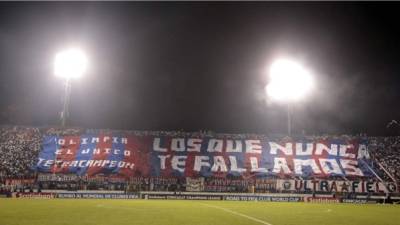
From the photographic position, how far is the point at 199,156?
4322 centimetres

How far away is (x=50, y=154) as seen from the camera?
41719mm

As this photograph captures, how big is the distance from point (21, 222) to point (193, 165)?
26543mm

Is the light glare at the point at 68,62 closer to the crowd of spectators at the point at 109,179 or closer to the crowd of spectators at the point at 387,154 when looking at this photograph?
the crowd of spectators at the point at 109,179

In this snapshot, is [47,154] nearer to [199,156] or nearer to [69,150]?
[69,150]

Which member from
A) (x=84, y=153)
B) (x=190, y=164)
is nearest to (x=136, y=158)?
(x=84, y=153)

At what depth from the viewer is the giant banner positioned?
4131 cm

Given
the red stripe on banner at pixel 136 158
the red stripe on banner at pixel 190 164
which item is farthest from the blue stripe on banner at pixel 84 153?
the red stripe on banner at pixel 190 164

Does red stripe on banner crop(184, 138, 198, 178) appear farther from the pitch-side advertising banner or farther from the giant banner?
the pitch-side advertising banner

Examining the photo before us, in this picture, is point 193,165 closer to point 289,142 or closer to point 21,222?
point 289,142

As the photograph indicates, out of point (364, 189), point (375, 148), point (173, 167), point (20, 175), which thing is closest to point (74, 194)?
point (20, 175)

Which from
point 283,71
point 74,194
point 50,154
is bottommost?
point 74,194

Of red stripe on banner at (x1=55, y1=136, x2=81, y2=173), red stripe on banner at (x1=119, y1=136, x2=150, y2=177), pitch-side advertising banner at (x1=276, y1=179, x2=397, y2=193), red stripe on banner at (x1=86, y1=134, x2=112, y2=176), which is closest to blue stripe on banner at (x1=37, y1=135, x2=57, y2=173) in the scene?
red stripe on banner at (x1=55, y1=136, x2=81, y2=173)

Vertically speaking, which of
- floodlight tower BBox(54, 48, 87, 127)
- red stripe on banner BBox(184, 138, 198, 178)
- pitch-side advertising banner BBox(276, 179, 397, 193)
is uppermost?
floodlight tower BBox(54, 48, 87, 127)

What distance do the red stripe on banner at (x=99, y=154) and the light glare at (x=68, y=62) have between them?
7.58 meters
